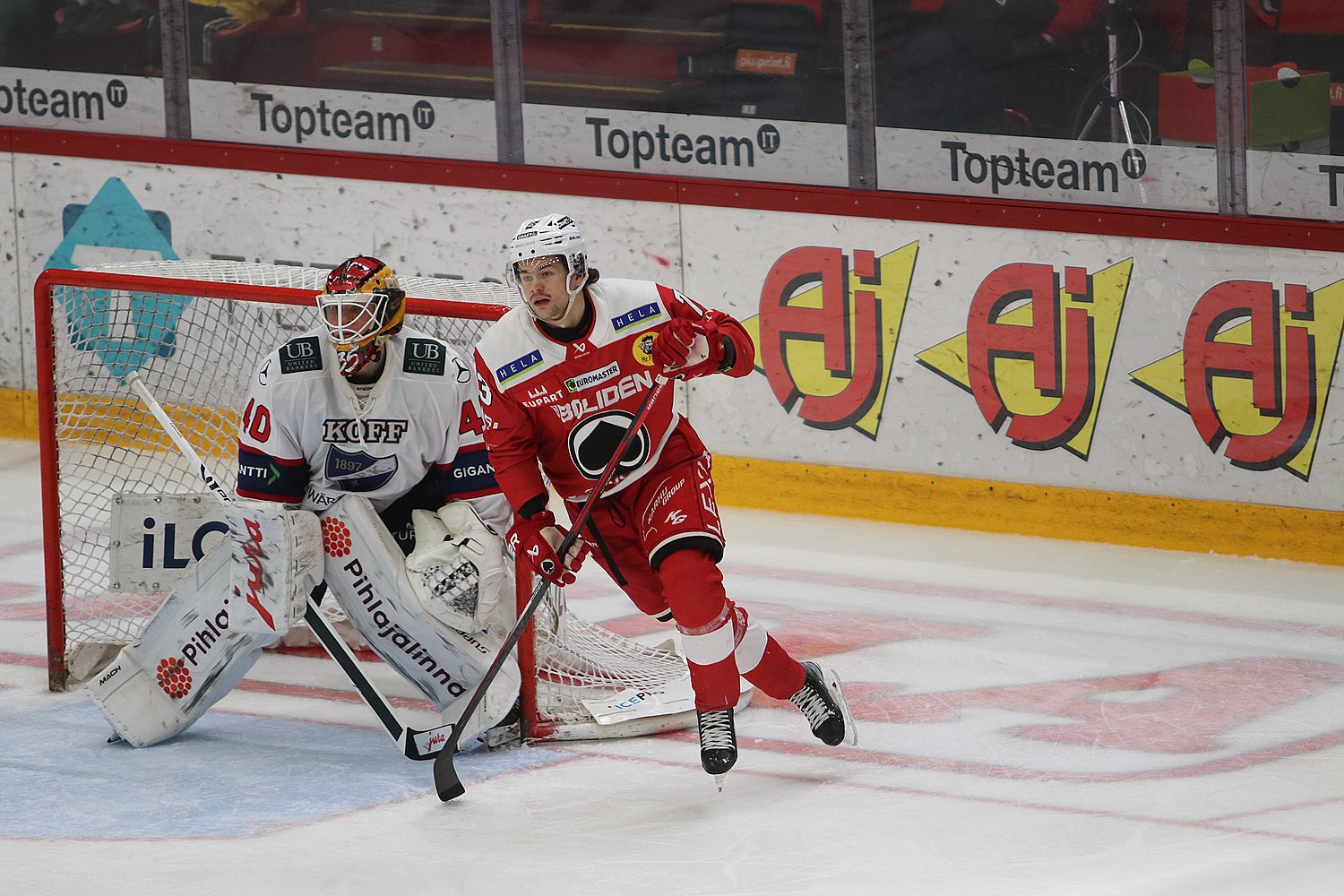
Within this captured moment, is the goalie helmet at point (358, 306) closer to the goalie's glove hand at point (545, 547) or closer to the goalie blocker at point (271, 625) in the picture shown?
the goalie blocker at point (271, 625)

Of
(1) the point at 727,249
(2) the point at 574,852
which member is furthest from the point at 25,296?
(2) the point at 574,852

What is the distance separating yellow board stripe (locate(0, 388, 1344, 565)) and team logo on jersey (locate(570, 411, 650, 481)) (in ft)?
8.37

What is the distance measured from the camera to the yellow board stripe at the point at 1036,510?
584cm

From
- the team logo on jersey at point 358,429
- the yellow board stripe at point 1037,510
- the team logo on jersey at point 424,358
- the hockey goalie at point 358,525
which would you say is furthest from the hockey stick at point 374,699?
the yellow board stripe at point 1037,510

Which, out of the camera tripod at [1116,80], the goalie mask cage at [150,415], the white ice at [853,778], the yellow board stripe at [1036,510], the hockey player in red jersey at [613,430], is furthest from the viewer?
the camera tripod at [1116,80]

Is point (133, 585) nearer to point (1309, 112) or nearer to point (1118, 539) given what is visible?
point (1118, 539)

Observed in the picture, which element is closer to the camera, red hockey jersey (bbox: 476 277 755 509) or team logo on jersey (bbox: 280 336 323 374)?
red hockey jersey (bbox: 476 277 755 509)

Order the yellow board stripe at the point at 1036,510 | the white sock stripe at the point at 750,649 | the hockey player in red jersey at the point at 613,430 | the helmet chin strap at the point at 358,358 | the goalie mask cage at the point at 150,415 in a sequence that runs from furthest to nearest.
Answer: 1. the yellow board stripe at the point at 1036,510
2. the goalie mask cage at the point at 150,415
3. the helmet chin strap at the point at 358,358
4. the white sock stripe at the point at 750,649
5. the hockey player in red jersey at the point at 613,430

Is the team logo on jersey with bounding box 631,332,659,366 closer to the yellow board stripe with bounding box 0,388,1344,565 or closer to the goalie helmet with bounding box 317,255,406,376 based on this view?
the goalie helmet with bounding box 317,255,406,376

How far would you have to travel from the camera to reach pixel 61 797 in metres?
4.07

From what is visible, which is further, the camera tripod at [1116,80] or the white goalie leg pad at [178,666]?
the camera tripod at [1116,80]

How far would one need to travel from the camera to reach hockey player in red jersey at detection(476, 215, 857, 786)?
3.90m

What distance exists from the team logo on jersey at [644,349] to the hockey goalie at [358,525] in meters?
0.55

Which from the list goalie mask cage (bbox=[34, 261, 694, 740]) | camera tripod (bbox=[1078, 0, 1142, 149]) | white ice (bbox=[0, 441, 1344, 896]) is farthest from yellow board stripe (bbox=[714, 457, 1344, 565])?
goalie mask cage (bbox=[34, 261, 694, 740])
